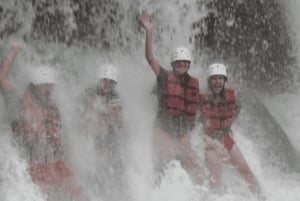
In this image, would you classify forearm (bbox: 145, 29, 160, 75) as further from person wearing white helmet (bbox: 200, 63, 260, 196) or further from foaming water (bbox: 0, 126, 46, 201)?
foaming water (bbox: 0, 126, 46, 201)

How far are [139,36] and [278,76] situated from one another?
2580mm

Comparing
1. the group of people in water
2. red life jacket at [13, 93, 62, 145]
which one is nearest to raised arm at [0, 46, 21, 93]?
the group of people in water

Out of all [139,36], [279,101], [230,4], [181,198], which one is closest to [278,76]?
[279,101]

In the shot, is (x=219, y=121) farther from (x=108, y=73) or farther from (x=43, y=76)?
(x=43, y=76)

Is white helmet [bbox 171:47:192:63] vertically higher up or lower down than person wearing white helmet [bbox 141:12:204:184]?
higher up

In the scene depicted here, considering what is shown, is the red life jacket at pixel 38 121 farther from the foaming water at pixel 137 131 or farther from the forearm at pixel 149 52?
the forearm at pixel 149 52

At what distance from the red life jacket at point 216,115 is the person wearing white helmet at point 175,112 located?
0.54 ft

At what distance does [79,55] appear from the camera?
22.7ft

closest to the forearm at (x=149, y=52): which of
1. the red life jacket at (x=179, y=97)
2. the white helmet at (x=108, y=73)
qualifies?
the red life jacket at (x=179, y=97)

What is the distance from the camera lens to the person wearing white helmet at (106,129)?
17.9 ft

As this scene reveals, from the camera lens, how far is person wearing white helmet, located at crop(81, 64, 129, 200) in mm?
5469

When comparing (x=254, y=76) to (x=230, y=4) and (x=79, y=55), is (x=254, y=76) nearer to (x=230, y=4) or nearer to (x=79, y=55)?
(x=230, y=4)

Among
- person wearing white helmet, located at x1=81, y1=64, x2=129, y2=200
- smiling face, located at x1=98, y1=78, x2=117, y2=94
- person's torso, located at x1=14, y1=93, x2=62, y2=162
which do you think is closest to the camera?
person's torso, located at x1=14, y1=93, x2=62, y2=162

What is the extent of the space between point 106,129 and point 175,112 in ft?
2.46
